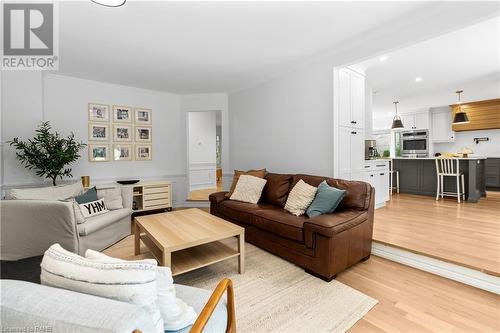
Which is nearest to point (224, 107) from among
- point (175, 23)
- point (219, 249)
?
point (175, 23)

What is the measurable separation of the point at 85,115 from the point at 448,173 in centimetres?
743

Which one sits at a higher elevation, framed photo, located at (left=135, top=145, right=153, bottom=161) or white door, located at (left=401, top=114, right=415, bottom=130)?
white door, located at (left=401, top=114, right=415, bottom=130)

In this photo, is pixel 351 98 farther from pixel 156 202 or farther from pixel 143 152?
pixel 143 152

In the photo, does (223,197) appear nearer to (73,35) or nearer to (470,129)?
(73,35)

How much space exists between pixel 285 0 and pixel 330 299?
2666 millimetres

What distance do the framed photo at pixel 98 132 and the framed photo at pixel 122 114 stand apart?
9.6 inches

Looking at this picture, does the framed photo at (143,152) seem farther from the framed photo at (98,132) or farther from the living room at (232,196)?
the framed photo at (98,132)

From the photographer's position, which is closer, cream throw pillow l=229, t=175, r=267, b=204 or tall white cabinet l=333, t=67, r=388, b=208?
tall white cabinet l=333, t=67, r=388, b=208

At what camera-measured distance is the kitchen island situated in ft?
15.9

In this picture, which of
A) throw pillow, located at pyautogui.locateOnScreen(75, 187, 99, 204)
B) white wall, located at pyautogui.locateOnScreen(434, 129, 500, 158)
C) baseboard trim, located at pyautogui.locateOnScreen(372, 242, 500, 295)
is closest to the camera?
baseboard trim, located at pyautogui.locateOnScreen(372, 242, 500, 295)

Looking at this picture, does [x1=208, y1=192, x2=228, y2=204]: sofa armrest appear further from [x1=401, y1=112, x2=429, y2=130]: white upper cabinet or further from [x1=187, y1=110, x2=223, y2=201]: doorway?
[x1=401, y1=112, x2=429, y2=130]: white upper cabinet

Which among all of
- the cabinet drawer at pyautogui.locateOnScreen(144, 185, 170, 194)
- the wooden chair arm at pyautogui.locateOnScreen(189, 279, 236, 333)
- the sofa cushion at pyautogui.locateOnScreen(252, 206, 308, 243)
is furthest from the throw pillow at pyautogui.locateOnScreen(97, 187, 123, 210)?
the wooden chair arm at pyautogui.locateOnScreen(189, 279, 236, 333)

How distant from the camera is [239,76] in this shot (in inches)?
170

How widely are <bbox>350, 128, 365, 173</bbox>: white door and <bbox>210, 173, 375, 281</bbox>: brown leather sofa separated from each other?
937mm
